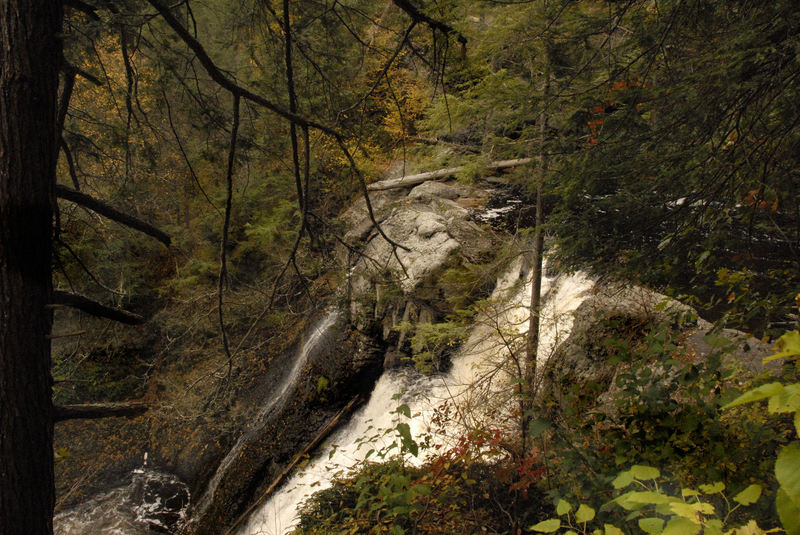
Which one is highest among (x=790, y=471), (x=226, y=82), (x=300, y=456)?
(x=226, y=82)

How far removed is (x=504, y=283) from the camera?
7.91 metres

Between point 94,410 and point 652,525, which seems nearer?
point 652,525

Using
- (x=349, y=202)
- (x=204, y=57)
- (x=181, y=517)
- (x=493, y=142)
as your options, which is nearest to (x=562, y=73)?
(x=493, y=142)

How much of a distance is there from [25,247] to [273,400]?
8006 millimetres

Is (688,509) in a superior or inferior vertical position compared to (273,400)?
superior

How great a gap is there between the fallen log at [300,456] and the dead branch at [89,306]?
531 centimetres

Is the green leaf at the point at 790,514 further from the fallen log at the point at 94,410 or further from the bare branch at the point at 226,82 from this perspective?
the fallen log at the point at 94,410

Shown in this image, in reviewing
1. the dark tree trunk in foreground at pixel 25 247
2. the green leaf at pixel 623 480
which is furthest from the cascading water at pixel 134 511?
the green leaf at pixel 623 480

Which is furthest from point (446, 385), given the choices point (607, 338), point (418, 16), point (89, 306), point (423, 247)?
point (418, 16)

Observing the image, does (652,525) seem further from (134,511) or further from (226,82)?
(134,511)

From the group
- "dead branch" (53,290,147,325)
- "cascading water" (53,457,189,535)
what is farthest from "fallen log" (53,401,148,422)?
"cascading water" (53,457,189,535)

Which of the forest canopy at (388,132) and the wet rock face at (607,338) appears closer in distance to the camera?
the forest canopy at (388,132)

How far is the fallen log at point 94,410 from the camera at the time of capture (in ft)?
6.35

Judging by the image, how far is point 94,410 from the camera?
2.08m
